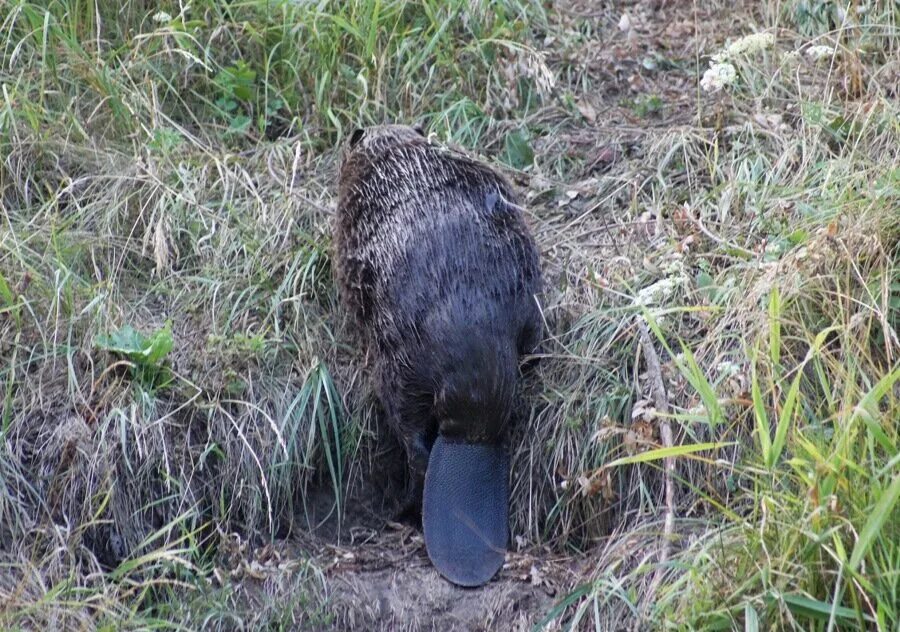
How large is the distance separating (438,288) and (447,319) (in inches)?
4.7

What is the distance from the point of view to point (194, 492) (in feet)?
11.9

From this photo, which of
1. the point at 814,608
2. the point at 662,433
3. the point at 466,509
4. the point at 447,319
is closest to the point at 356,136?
the point at 447,319

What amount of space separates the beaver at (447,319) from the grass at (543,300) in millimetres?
167

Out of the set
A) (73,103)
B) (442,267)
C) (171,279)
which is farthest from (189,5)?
(442,267)

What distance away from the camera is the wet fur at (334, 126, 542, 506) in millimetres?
3529

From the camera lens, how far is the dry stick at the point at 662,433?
2.94m

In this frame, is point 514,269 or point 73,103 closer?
point 514,269

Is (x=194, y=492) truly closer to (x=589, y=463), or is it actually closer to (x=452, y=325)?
(x=452, y=325)

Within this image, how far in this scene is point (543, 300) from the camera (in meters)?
3.86

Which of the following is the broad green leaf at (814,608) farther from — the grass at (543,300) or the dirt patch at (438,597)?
the dirt patch at (438,597)

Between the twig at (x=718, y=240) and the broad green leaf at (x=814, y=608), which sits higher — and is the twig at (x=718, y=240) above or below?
above

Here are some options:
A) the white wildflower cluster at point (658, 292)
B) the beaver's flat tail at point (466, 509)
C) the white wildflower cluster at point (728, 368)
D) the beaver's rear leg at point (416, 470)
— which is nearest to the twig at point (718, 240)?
the white wildflower cluster at point (658, 292)

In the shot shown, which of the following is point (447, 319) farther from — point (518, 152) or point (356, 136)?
point (518, 152)

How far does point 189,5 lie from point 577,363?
218 cm
